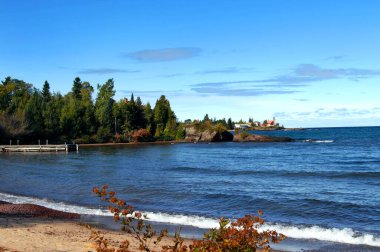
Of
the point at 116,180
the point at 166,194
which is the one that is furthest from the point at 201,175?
the point at 166,194

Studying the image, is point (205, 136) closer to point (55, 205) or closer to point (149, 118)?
point (149, 118)

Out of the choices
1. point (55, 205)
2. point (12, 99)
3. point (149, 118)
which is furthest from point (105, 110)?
point (55, 205)

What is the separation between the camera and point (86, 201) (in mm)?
21297

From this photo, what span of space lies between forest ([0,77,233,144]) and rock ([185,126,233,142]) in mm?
2819

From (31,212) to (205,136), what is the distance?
81636 mm

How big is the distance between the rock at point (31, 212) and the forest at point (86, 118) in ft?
227

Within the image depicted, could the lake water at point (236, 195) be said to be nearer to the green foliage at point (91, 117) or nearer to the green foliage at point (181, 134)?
the green foliage at point (91, 117)

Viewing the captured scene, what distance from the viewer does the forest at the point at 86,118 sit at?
90125mm

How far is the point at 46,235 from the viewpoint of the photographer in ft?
41.7

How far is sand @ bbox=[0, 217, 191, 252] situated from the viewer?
35.7ft

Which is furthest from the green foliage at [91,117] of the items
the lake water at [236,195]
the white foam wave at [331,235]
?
the white foam wave at [331,235]

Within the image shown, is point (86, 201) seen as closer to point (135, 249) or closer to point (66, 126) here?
point (135, 249)

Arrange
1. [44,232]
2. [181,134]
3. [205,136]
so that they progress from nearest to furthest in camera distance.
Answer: [44,232] → [205,136] → [181,134]

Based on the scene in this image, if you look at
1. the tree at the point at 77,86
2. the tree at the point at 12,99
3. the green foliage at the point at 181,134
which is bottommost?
the green foliage at the point at 181,134
